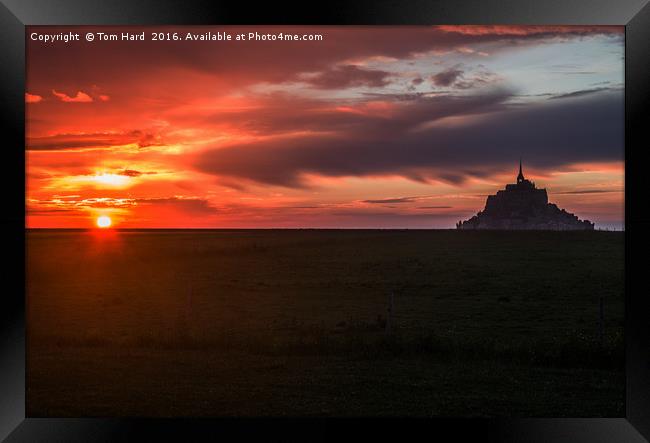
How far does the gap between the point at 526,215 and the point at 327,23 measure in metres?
74.3

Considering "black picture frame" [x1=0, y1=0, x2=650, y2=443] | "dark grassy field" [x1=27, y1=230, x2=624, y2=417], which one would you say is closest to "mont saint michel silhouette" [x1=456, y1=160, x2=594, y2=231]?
"dark grassy field" [x1=27, y1=230, x2=624, y2=417]

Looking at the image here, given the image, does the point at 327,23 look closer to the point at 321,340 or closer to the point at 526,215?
the point at 321,340

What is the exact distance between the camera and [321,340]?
36.4 feet

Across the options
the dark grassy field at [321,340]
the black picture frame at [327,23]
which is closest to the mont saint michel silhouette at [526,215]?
the dark grassy field at [321,340]

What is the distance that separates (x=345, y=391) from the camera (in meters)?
8.45

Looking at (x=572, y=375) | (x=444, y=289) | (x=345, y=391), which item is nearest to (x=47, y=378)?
(x=345, y=391)

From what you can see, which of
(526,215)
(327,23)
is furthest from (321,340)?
(526,215)

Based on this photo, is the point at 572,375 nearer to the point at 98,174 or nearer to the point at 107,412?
the point at 107,412

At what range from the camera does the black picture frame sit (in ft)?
18.5

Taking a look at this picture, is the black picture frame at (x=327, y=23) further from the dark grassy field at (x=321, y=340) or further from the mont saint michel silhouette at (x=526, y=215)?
the mont saint michel silhouette at (x=526, y=215)

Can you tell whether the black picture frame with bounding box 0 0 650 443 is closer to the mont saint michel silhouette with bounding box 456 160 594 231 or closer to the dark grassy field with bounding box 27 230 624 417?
the dark grassy field with bounding box 27 230 624 417

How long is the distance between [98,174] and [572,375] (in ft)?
88.3

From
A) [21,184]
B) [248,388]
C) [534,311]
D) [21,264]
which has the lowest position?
[534,311]

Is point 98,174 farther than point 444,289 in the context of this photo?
No
